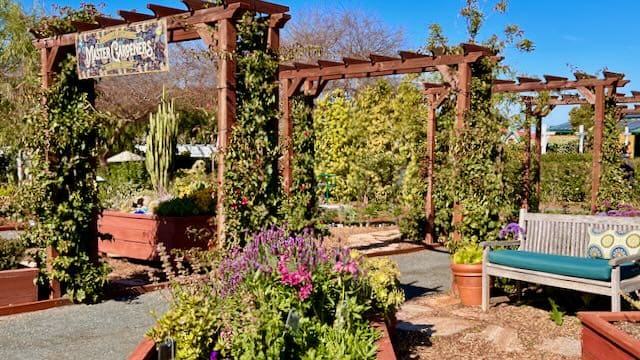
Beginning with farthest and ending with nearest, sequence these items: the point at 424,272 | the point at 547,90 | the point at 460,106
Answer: the point at 547,90 < the point at 424,272 < the point at 460,106

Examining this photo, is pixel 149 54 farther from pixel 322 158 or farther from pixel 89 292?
pixel 322 158

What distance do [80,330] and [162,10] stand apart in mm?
2797

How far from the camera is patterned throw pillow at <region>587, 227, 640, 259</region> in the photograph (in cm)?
557

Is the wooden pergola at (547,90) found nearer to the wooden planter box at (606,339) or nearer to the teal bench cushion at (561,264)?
the teal bench cushion at (561,264)

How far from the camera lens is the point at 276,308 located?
3.49m

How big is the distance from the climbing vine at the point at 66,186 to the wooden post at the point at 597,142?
26.8ft

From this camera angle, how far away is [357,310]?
3.81 metres

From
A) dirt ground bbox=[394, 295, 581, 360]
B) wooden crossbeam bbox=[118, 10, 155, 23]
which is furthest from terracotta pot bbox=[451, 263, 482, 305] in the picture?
wooden crossbeam bbox=[118, 10, 155, 23]

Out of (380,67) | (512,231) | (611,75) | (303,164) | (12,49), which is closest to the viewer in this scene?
(512,231)

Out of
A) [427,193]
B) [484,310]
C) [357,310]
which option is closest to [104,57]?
[357,310]

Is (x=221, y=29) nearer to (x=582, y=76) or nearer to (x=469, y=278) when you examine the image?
(x=469, y=278)

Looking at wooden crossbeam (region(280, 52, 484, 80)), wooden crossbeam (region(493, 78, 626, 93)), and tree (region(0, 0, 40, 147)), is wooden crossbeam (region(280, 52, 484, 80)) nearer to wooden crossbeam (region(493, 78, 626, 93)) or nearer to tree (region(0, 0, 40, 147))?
wooden crossbeam (region(493, 78, 626, 93))

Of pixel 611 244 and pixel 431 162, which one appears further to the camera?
pixel 431 162

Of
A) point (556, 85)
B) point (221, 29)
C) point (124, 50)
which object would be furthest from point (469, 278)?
point (556, 85)
